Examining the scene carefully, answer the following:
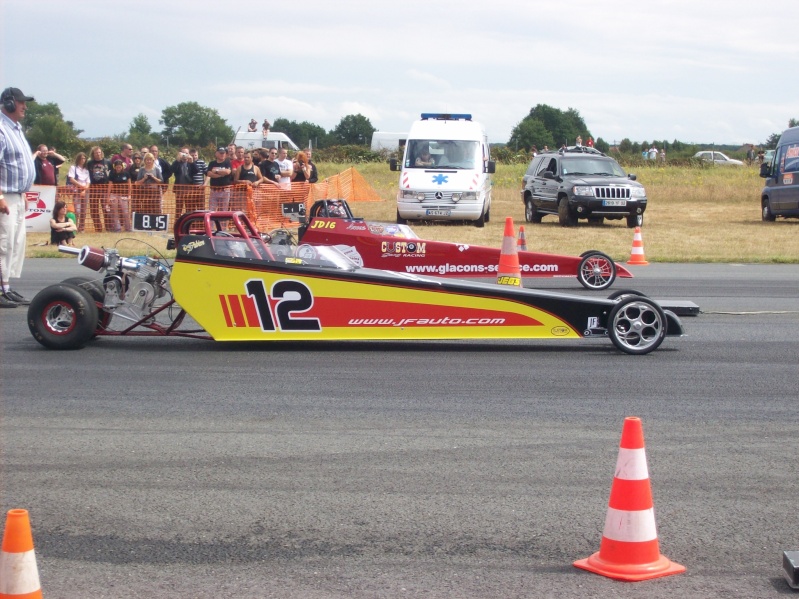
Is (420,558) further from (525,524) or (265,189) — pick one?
(265,189)

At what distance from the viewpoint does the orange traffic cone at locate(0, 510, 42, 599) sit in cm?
334

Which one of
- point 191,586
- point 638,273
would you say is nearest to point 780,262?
point 638,273

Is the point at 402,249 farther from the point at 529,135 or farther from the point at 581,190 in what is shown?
the point at 529,135

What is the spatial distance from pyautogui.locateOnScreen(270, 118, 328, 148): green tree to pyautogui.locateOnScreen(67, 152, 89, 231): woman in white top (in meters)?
99.4

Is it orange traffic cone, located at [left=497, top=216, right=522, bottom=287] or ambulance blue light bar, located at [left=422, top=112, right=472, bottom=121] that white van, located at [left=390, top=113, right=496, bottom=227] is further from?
orange traffic cone, located at [left=497, top=216, right=522, bottom=287]

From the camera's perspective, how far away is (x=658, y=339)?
8711 millimetres

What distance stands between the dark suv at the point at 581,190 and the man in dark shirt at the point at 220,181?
7.94 metres

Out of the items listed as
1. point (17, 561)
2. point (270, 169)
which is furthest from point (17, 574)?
point (270, 169)

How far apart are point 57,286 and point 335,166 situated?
4422 cm

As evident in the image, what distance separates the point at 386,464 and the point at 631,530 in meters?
1.77

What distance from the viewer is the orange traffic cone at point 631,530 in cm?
416

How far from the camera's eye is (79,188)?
20.8m

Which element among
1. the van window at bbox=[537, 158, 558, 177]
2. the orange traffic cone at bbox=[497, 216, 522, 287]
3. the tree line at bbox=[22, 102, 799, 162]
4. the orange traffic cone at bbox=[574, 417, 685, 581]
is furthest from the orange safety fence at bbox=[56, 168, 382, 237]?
the tree line at bbox=[22, 102, 799, 162]

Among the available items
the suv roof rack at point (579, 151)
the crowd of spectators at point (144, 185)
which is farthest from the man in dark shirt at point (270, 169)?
the suv roof rack at point (579, 151)
